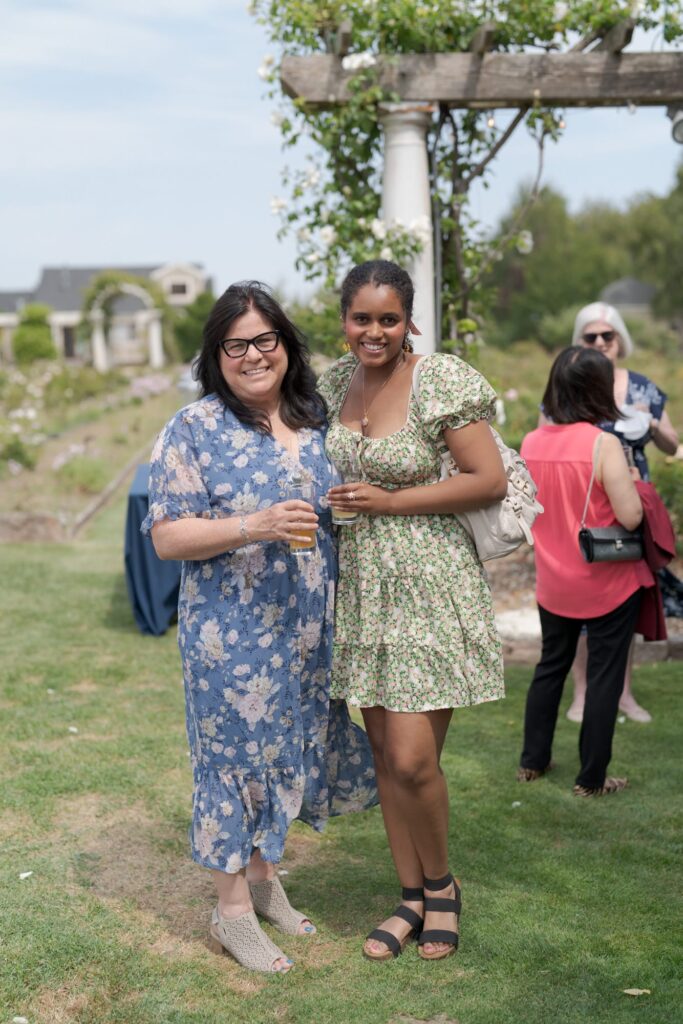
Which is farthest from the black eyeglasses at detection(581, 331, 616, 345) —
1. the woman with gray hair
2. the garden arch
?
the garden arch

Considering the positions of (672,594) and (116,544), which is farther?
(116,544)

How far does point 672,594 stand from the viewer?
5074mm

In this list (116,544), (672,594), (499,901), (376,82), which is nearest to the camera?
(499,901)

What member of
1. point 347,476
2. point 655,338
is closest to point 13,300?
point 655,338

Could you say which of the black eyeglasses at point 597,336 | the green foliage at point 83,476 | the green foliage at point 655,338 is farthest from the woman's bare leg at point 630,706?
the green foliage at point 655,338

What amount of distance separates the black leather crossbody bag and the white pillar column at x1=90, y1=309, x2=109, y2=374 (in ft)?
125

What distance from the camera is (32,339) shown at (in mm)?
42750

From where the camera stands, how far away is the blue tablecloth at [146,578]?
22.2 ft

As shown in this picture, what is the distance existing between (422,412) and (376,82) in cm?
368

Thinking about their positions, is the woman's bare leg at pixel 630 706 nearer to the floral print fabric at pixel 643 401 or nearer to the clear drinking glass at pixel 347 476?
the floral print fabric at pixel 643 401

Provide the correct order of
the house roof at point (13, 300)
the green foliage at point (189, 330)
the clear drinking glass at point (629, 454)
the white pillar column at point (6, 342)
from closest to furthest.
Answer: the clear drinking glass at point (629, 454) → the green foliage at point (189, 330) → the white pillar column at point (6, 342) → the house roof at point (13, 300)

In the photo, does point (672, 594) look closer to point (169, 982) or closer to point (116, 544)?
point (169, 982)

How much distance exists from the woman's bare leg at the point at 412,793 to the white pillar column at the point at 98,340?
3893cm

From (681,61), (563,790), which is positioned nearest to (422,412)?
(563,790)
